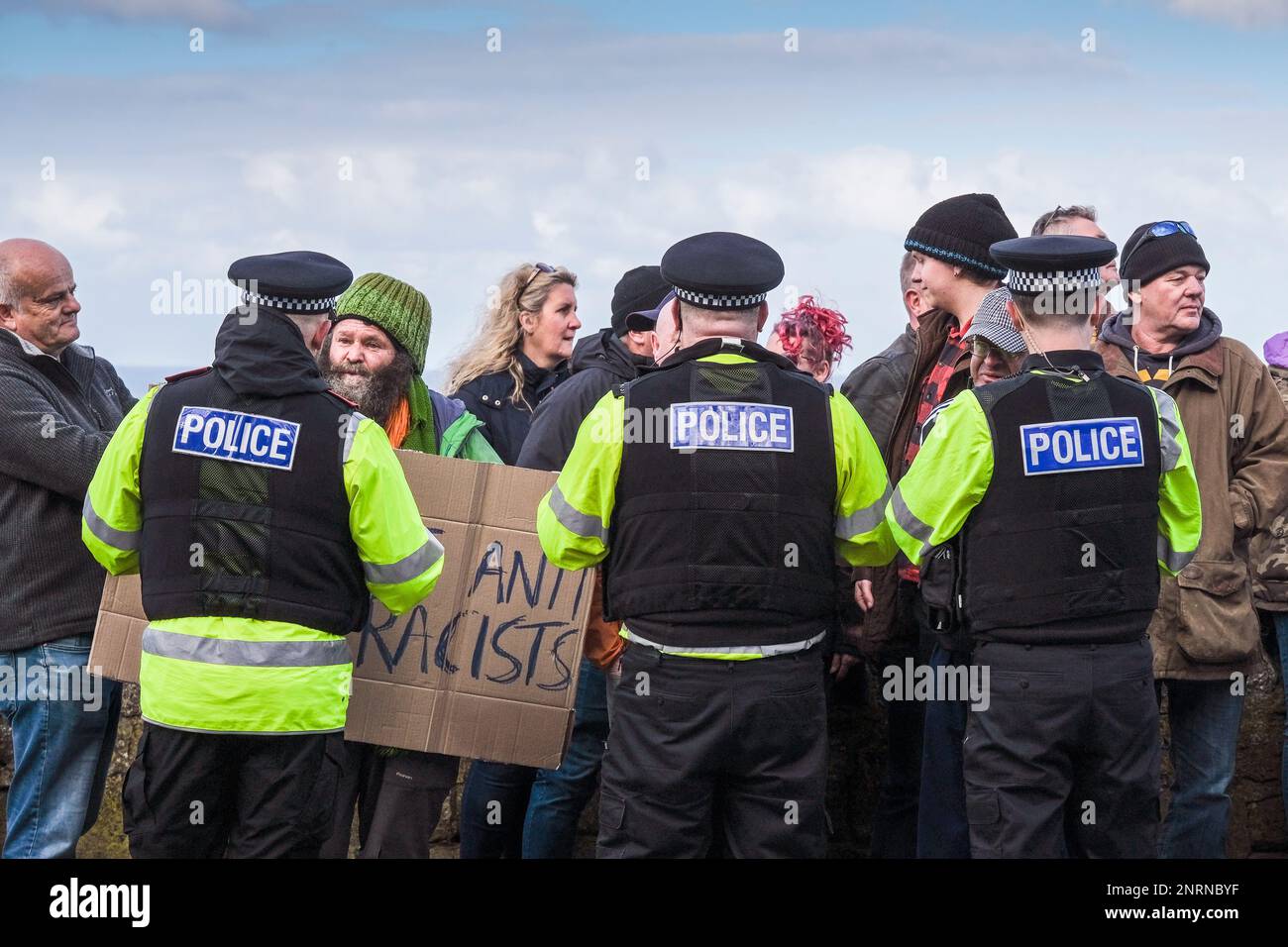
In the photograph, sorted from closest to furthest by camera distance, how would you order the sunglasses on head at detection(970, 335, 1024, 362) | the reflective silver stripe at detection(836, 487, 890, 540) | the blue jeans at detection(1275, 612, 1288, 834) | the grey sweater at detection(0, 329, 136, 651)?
the reflective silver stripe at detection(836, 487, 890, 540)
the sunglasses on head at detection(970, 335, 1024, 362)
the grey sweater at detection(0, 329, 136, 651)
the blue jeans at detection(1275, 612, 1288, 834)

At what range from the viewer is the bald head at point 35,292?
542 cm

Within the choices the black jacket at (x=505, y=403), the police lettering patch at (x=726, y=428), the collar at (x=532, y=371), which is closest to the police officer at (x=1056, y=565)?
the police lettering patch at (x=726, y=428)

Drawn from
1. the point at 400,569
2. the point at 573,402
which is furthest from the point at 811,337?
the point at 400,569

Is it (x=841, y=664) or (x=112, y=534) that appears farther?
(x=841, y=664)

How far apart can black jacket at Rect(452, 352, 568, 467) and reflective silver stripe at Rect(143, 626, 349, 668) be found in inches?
102

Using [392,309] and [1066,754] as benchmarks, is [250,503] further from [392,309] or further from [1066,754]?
[1066,754]

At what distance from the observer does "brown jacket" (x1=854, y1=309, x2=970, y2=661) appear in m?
5.37

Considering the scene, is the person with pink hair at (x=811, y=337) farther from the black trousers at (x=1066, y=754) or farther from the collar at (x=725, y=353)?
the black trousers at (x=1066, y=754)

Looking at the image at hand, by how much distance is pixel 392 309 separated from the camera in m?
5.33

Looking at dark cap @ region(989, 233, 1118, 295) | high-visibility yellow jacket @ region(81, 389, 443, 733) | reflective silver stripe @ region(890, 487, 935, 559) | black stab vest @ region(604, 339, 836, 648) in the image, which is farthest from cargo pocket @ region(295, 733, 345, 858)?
dark cap @ region(989, 233, 1118, 295)

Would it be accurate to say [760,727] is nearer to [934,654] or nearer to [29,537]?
[934,654]

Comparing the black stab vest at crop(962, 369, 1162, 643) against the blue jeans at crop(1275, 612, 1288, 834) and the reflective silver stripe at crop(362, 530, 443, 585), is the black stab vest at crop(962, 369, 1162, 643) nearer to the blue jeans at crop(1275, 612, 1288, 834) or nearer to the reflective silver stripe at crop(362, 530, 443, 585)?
the reflective silver stripe at crop(362, 530, 443, 585)

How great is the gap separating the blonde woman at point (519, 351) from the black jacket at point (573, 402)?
53.5 inches

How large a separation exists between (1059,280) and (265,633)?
2584 mm
